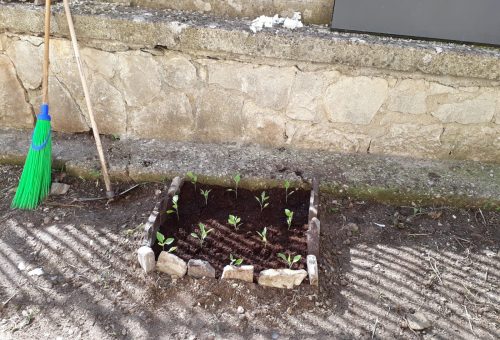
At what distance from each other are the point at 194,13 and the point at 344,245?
5.66 ft

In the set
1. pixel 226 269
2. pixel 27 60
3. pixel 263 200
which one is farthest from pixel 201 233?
pixel 27 60

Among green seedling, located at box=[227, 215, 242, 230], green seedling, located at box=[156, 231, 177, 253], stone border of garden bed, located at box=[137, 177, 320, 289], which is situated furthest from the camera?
green seedling, located at box=[227, 215, 242, 230]

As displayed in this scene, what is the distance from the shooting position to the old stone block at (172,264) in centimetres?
229

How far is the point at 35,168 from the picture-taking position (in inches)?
106

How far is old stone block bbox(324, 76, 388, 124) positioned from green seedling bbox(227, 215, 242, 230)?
961 millimetres

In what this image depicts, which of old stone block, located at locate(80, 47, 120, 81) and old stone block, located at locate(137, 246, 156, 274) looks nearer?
old stone block, located at locate(137, 246, 156, 274)

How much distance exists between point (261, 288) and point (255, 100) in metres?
1.25

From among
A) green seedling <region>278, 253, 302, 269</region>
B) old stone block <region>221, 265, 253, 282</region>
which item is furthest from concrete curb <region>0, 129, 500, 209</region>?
old stone block <region>221, 265, 253, 282</region>

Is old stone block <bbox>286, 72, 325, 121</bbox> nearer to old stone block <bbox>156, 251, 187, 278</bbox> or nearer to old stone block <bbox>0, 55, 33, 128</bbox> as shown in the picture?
old stone block <bbox>156, 251, 187, 278</bbox>

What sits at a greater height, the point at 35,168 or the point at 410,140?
the point at 410,140

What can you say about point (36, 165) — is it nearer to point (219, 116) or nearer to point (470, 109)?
point (219, 116)

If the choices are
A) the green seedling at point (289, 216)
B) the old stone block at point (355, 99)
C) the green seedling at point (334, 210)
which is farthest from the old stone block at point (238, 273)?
the old stone block at point (355, 99)

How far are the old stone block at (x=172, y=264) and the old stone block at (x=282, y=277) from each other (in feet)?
1.33

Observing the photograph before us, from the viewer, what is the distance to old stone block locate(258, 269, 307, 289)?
7.34ft
